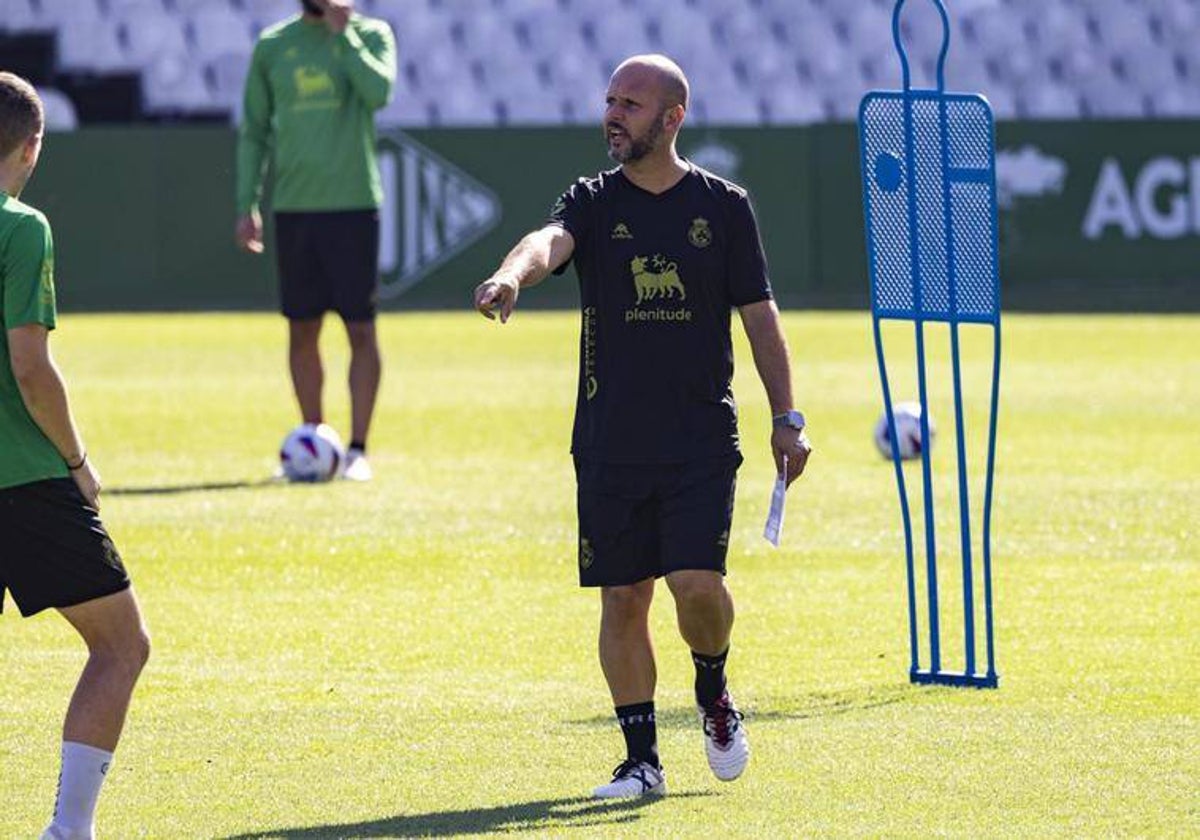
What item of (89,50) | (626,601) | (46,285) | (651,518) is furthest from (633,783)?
(89,50)

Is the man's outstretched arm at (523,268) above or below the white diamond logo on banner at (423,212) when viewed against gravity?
above

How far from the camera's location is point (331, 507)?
12.8m

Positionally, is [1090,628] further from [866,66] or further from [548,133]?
[866,66]

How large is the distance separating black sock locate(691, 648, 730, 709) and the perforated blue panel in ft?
5.26

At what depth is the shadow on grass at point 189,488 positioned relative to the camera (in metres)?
13.4

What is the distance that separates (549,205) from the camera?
28.0 meters

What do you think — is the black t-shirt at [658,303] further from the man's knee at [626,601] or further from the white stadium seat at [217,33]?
the white stadium seat at [217,33]

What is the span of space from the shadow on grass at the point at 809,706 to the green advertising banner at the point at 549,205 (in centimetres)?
1936

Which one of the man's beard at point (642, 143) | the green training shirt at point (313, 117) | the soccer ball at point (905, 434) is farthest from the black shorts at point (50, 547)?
the soccer ball at point (905, 434)

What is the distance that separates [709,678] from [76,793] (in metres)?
1.78

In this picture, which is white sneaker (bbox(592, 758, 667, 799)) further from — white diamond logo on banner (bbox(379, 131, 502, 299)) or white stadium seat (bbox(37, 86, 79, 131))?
white stadium seat (bbox(37, 86, 79, 131))

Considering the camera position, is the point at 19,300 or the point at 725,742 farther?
the point at 725,742

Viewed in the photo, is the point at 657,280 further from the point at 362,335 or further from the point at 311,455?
the point at 362,335

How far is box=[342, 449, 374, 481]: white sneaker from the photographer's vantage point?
45.6 feet
